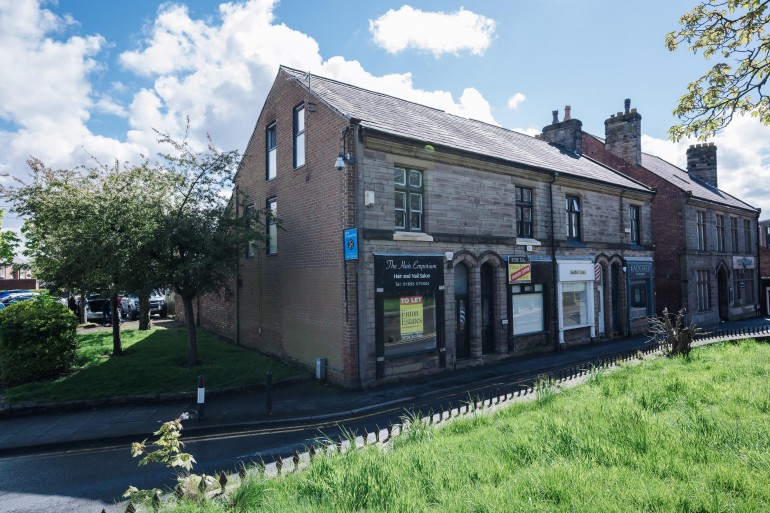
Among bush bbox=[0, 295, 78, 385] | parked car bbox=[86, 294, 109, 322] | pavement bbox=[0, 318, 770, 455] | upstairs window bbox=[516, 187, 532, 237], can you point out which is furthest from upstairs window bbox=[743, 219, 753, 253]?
parked car bbox=[86, 294, 109, 322]

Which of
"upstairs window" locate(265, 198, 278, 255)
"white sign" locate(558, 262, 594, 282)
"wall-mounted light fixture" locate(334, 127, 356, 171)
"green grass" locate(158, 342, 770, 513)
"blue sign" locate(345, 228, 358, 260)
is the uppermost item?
"wall-mounted light fixture" locate(334, 127, 356, 171)

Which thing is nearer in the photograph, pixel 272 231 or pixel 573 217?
pixel 272 231

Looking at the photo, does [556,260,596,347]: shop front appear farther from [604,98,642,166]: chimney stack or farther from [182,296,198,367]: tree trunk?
[182,296,198,367]: tree trunk

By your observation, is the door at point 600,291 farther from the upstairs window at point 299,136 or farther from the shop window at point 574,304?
the upstairs window at point 299,136

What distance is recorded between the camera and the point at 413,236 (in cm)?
1379

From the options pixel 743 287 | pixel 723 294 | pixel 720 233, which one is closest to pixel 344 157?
pixel 720 233

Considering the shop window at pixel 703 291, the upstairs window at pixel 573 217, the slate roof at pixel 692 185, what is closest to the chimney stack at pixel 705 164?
the slate roof at pixel 692 185

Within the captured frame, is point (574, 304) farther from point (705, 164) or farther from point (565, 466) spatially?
point (705, 164)

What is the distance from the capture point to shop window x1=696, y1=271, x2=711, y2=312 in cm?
2595

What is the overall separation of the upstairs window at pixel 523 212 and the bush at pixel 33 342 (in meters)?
15.7

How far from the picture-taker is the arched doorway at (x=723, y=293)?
28.2 m

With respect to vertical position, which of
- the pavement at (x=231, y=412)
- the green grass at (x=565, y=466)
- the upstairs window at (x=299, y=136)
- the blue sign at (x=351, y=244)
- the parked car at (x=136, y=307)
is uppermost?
the upstairs window at (x=299, y=136)

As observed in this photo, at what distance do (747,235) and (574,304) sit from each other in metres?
21.5

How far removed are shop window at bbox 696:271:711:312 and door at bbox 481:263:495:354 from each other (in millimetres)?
16716
